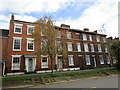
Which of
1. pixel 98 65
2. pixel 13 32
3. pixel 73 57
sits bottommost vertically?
pixel 98 65

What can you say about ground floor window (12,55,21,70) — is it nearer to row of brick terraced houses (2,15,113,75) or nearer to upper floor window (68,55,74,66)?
row of brick terraced houses (2,15,113,75)

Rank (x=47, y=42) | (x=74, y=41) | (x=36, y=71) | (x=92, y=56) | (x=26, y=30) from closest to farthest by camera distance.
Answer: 1. (x=47, y=42)
2. (x=36, y=71)
3. (x=26, y=30)
4. (x=74, y=41)
5. (x=92, y=56)

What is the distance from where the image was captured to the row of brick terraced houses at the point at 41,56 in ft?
52.2

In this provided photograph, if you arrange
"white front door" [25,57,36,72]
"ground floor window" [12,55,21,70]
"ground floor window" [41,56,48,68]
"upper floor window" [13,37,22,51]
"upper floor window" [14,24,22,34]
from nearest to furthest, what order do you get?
1. "ground floor window" [12,55,21,70]
2. "upper floor window" [13,37,22,51]
3. "white front door" [25,57,36,72]
4. "upper floor window" [14,24,22,34]
5. "ground floor window" [41,56,48,68]

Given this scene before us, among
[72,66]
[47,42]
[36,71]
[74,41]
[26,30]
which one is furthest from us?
[74,41]

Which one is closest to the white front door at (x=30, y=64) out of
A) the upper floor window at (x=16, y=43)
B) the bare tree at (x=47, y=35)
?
the upper floor window at (x=16, y=43)

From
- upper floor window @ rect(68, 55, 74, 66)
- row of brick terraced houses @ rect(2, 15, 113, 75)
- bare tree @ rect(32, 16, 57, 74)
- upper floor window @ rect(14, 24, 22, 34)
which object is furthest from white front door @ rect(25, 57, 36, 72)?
upper floor window @ rect(68, 55, 74, 66)

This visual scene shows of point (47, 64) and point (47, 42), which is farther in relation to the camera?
point (47, 64)

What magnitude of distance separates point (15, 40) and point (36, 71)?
283 inches

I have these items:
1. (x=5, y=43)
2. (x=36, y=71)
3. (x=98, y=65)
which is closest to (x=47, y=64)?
(x=36, y=71)

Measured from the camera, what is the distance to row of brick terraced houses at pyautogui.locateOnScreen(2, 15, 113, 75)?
15.9 metres

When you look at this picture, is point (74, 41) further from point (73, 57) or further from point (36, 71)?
point (36, 71)

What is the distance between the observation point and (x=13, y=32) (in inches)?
662

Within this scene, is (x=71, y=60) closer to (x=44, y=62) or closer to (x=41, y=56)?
(x=44, y=62)
